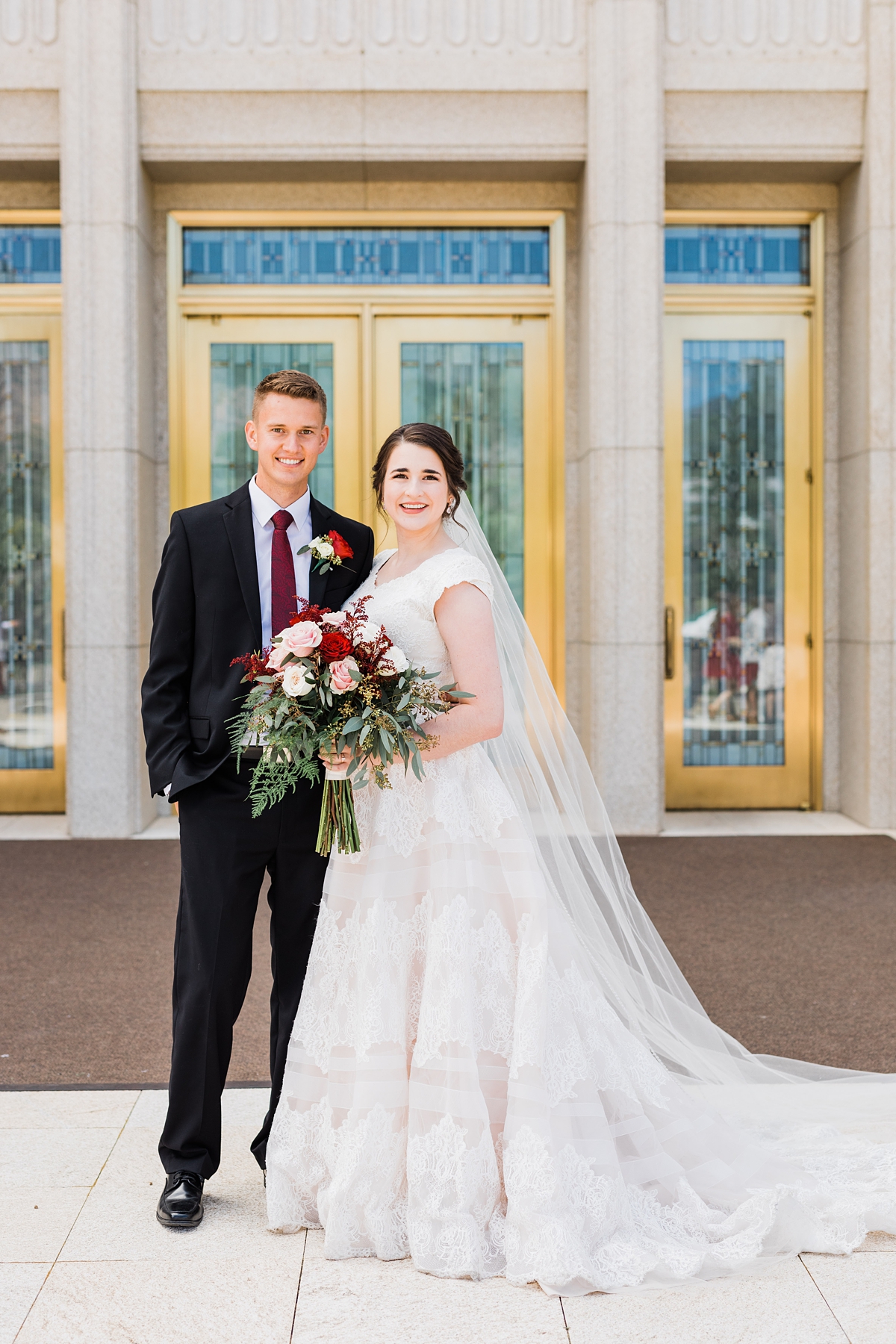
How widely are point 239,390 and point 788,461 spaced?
4.05 m

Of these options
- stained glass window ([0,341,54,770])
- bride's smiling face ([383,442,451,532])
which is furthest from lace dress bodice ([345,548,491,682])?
stained glass window ([0,341,54,770])

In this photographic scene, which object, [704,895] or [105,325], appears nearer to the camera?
[704,895]

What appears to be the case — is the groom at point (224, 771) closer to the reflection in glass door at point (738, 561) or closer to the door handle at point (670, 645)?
the door handle at point (670, 645)

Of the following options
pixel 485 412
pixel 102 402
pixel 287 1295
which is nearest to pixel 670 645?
pixel 485 412

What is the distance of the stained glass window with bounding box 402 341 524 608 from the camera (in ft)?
27.7

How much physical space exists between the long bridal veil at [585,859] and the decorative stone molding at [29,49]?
6.06m

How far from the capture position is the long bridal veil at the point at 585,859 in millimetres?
3246

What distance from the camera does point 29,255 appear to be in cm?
838

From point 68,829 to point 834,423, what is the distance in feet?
20.0

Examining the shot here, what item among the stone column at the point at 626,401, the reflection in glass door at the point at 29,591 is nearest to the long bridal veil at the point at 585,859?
the stone column at the point at 626,401

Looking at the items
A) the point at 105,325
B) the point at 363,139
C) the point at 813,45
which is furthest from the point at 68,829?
the point at 813,45

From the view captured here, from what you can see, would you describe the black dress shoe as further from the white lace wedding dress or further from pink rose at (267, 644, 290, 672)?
pink rose at (267, 644, 290, 672)

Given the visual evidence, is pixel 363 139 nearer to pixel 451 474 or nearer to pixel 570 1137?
pixel 451 474

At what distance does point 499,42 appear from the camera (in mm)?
7691
